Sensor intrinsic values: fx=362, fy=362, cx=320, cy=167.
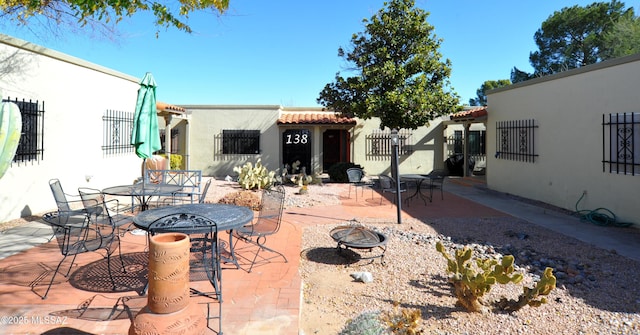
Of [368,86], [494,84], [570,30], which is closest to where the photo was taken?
[368,86]

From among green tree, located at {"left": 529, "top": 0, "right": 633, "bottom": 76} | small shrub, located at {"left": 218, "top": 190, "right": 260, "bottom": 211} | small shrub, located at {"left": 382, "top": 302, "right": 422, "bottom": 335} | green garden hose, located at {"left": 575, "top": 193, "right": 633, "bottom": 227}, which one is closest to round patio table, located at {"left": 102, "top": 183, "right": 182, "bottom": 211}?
small shrub, located at {"left": 218, "top": 190, "right": 260, "bottom": 211}

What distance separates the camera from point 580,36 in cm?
2538

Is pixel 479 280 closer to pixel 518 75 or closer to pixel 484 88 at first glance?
pixel 518 75

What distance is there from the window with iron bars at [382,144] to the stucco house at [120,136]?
51 millimetres

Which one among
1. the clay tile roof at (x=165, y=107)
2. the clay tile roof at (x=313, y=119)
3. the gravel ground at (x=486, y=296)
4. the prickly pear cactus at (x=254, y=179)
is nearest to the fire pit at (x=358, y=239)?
the gravel ground at (x=486, y=296)

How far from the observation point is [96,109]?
31.6 ft

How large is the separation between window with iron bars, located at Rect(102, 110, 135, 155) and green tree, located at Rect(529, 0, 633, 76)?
1098 inches

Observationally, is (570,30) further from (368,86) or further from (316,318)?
(316,318)

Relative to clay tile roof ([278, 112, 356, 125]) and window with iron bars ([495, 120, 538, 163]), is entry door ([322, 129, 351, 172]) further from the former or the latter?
window with iron bars ([495, 120, 538, 163])

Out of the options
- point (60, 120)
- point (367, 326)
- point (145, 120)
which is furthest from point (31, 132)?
point (367, 326)

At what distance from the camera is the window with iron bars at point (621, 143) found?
7.54 metres

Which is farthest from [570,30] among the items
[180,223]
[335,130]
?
[180,223]

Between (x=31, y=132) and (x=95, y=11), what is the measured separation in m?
3.07

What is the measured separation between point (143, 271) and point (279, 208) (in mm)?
1988
